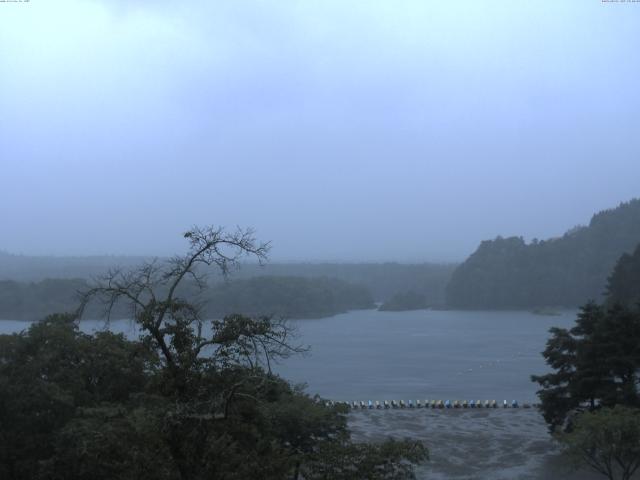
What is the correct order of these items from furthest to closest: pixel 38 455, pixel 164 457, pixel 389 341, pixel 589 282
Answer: pixel 589 282
pixel 389 341
pixel 38 455
pixel 164 457

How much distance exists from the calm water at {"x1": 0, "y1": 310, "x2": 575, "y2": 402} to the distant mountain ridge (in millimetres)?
5757

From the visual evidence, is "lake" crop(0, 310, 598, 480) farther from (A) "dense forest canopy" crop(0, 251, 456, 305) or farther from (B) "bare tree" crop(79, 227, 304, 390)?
(A) "dense forest canopy" crop(0, 251, 456, 305)

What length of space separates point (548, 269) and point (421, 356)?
34673 millimetres

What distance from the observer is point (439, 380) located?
30734 mm

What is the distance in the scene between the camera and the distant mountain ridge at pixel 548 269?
67375 mm

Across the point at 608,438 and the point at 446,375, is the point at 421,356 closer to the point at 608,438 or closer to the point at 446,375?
the point at 446,375

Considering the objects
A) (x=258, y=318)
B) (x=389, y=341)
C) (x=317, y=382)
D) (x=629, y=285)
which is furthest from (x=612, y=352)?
(x=389, y=341)

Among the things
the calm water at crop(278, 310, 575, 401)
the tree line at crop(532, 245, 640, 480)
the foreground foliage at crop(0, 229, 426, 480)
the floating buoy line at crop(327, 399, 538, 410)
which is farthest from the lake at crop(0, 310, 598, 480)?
the foreground foliage at crop(0, 229, 426, 480)

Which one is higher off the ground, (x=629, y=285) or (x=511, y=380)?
(x=629, y=285)

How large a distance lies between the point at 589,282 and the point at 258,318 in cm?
6639

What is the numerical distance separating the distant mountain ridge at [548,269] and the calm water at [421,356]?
5.76 m

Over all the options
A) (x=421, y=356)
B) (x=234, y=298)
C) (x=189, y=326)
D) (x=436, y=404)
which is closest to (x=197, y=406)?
(x=189, y=326)

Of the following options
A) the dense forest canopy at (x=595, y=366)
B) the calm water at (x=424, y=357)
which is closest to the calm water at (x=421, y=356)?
the calm water at (x=424, y=357)

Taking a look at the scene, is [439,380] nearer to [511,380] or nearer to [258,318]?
[511,380]
